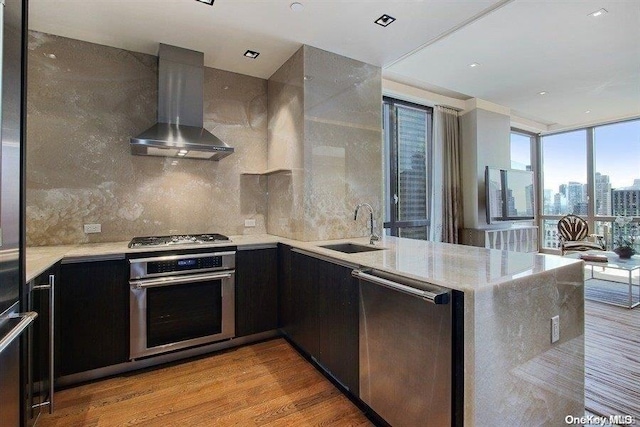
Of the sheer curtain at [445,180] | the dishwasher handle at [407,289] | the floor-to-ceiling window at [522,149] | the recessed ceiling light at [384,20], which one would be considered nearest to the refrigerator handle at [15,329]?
the dishwasher handle at [407,289]

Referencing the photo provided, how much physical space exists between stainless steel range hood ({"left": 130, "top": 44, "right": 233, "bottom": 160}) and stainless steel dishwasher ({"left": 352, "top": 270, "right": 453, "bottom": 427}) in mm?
1900

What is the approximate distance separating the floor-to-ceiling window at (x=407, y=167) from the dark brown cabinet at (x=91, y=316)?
3300 millimetres

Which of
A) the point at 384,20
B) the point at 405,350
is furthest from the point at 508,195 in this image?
the point at 405,350

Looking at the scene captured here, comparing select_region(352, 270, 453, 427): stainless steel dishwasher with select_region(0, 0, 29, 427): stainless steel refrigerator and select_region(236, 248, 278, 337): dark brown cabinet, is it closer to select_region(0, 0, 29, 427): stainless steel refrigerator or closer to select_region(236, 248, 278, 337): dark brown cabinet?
select_region(236, 248, 278, 337): dark brown cabinet

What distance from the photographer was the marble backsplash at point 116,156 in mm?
2561

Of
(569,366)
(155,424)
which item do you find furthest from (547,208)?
(155,424)

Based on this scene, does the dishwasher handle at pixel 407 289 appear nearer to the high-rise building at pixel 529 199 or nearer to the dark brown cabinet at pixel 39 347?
the dark brown cabinet at pixel 39 347

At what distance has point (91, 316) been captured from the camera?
7.27 ft

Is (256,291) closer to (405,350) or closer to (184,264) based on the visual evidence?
(184,264)

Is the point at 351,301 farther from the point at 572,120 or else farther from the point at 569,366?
the point at 572,120

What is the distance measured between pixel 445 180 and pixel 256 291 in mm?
3605

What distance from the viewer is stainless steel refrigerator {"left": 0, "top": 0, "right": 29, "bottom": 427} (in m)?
1.12

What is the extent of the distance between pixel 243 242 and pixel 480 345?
2.09m

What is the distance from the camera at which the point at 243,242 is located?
2.79 meters
